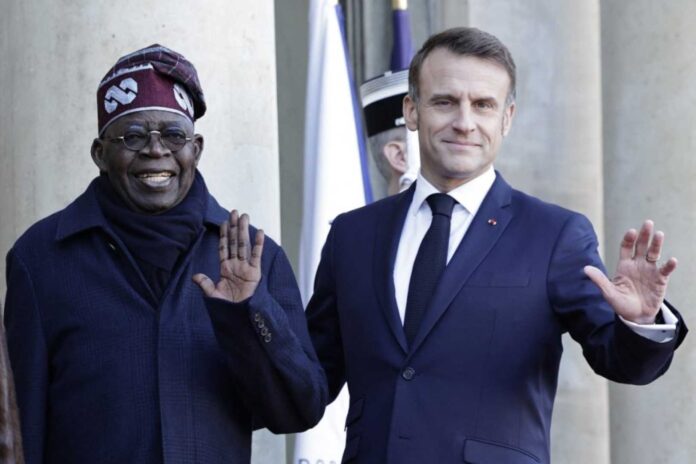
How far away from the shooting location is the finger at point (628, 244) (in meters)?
3.52

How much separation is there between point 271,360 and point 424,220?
557mm

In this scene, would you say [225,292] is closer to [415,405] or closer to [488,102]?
[415,405]

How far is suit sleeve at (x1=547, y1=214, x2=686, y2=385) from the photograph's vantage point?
11.8ft

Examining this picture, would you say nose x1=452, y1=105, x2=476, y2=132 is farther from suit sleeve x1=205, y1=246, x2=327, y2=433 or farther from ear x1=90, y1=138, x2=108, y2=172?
ear x1=90, y1=138, x2=108, y2=172

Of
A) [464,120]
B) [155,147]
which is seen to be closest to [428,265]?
[464,120]

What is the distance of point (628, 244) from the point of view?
11.7ft

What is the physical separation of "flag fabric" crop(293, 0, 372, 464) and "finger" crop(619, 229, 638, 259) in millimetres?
2257

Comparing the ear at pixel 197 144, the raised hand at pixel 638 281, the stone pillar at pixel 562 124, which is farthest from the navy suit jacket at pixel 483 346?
the stone pillar at pixel 562 124

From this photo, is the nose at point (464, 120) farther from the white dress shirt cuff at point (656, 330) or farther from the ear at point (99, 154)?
the ear at point (99, 154)

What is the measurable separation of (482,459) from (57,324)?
1049mm

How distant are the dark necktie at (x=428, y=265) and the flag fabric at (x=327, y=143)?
1.77 meters

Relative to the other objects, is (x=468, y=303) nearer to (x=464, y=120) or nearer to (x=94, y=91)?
(x=464, y=120)

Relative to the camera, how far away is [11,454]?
93.0 inches

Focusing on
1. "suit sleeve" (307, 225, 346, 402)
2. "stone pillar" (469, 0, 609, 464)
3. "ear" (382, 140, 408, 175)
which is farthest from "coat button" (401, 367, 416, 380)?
"stone pillar" (469, 0, 609, 464)
